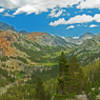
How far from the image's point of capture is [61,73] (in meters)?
51.8

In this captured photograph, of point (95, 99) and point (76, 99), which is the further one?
point (95, 99)

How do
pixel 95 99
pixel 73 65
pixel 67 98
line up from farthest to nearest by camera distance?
pixel 73 65
pixel 95 99
pixel 67 98

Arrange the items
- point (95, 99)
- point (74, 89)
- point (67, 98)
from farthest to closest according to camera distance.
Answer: point (74, 89)
point (95, 99)
point (67, 98)

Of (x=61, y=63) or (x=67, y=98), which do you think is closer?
(x=67, y=98)

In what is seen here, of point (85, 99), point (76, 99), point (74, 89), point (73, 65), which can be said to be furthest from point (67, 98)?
point (73, 65)

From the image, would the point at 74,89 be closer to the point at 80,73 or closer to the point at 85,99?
the point at 80,73

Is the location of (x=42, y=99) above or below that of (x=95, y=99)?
below

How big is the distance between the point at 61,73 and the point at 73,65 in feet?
93.7

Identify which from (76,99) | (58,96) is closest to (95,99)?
(76,99)

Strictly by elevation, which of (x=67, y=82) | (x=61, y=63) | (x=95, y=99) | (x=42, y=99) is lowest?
(x=42, y=99)

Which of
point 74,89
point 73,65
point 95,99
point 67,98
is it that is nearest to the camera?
point 67,98

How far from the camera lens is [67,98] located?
44.4 m

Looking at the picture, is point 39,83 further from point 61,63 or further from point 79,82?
point 61,63

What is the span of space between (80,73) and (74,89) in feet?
32.5
